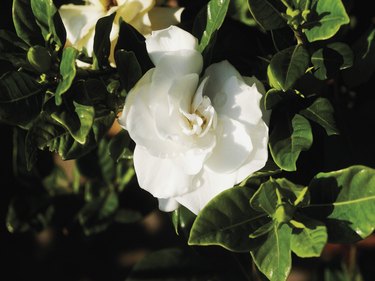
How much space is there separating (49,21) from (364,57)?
1.76ft

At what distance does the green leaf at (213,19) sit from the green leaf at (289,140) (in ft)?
0.58

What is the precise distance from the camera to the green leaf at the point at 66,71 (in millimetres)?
874

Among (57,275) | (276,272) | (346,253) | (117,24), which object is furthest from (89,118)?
(57,275)

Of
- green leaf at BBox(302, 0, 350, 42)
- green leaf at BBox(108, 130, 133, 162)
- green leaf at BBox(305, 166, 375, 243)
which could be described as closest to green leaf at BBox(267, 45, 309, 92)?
green leaf at BBox(302, 0, 350, 42)

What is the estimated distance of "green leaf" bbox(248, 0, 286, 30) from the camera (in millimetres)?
919

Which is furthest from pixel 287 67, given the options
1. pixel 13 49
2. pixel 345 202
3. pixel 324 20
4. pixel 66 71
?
pixel 13 49

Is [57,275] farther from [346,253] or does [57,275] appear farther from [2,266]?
[346,253]

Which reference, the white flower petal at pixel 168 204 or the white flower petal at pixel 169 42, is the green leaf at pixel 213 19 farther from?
the white flower petal at pixel 168 204

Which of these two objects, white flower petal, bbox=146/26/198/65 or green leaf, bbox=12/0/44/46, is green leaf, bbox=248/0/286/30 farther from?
green leaf, bbox=12/0/44/46

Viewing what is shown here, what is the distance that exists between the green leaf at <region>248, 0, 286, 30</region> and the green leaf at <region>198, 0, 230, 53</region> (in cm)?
4

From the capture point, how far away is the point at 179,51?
90 cm

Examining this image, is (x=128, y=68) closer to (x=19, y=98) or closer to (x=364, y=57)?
(x=19, y=98)

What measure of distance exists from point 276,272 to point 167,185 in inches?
8.1

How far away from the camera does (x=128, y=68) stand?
0.93m
